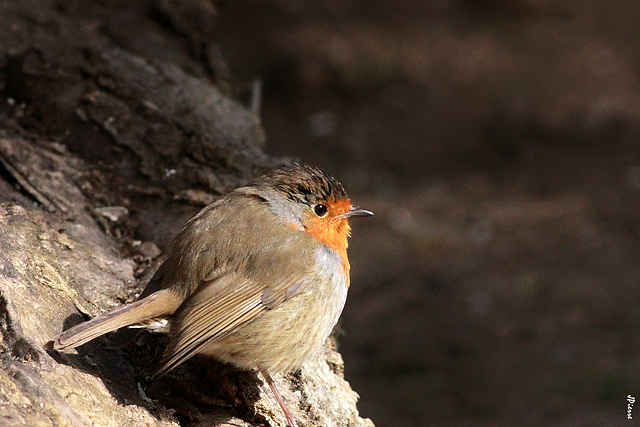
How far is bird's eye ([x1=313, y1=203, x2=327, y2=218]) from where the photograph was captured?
136 inches

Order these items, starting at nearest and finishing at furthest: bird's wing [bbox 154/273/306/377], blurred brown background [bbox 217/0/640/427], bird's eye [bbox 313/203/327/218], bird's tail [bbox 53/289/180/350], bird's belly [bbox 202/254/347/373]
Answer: bird's tail [bbox 53/289/180/350] → bird's wing [bbox 154/273/306/377] → bird's belly [bbox 202/254/347/373] → bird's eye [bbox 313/203/327/218] → blurred brown background [bbox 217/0/640/427]

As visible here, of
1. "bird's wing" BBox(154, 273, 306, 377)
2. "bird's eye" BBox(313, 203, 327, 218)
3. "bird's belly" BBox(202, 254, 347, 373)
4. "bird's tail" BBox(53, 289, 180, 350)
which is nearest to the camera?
"bird's tail" BBox(53, 289, 180, 350)

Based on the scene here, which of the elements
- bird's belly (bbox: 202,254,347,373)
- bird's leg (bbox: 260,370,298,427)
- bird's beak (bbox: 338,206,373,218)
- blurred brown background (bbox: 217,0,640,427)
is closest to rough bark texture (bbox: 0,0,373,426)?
bird's leg (bbox: 260,370,298,427)

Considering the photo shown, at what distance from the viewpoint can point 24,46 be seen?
4.42 metres

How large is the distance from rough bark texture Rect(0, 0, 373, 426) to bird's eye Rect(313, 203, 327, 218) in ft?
2.15

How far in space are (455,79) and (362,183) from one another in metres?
2.16

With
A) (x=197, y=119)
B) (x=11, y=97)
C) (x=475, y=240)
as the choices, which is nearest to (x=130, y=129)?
(x=197, y=119)

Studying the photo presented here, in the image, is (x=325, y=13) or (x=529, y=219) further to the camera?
(x=325, y=13)

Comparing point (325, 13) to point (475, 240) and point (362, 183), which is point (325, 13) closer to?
point (362, 183)

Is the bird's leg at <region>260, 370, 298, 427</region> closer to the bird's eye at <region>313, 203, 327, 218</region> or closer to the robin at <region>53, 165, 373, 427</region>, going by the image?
the robin at <region>53, 165, 373, 427</region>

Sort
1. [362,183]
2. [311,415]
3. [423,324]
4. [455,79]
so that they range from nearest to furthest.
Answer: [311,415]
[423,324]
[362,183]
[455,79]

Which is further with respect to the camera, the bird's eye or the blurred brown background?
the blurred brown background

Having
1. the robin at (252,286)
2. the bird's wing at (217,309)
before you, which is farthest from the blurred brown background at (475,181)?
the bird's wing at (217,309)

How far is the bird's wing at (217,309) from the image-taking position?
272 cm
